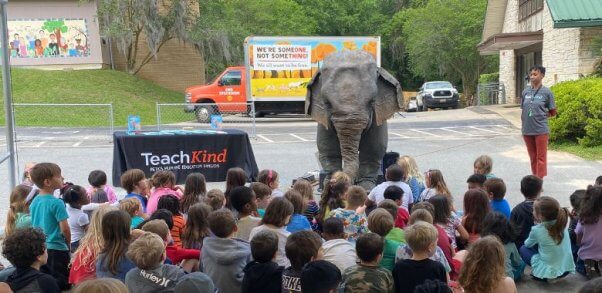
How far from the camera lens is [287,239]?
4461mm

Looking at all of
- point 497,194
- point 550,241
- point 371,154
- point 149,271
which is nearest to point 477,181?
point 497,194

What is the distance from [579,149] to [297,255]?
12.8m

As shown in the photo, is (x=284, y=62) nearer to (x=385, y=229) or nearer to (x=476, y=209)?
(x=476, y=209)

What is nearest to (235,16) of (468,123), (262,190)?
(468,123)

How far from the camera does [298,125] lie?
80.3 ft

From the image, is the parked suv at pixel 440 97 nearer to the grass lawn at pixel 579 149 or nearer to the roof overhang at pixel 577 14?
the roof overhang at pixel 577 14

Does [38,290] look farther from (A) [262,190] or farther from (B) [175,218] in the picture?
(A) [262,190]

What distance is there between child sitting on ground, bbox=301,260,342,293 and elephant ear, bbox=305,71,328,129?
17.8ft

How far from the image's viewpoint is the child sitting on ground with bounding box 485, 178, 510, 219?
6469mm

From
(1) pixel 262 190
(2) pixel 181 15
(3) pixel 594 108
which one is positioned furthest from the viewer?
(2) pixel 181 15

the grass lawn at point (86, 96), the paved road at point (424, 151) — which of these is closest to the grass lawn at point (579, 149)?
the paved road at point (424, 151)

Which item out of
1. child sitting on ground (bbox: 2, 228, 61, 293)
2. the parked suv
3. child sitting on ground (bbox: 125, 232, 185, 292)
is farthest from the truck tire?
child sitting on ground (bbox: 125, 232, 185, 292)

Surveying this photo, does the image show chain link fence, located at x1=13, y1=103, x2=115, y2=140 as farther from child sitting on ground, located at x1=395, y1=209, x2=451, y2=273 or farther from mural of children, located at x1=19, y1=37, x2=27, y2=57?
child sitting on ground, located at x1=395, y1=209, x2=451, y2=273

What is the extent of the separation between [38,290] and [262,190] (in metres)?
2.95
